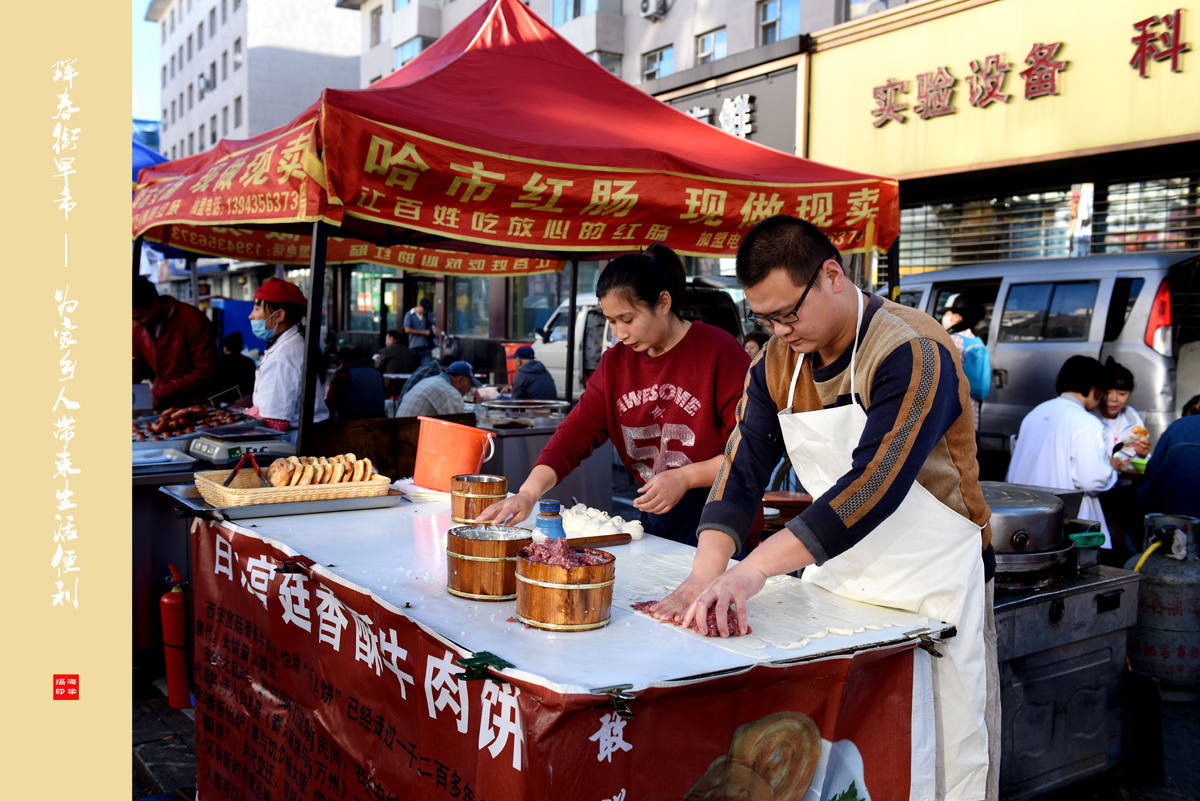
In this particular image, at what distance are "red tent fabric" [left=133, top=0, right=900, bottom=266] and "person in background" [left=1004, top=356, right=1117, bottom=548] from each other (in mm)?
1499

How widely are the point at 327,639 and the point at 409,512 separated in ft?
3.00

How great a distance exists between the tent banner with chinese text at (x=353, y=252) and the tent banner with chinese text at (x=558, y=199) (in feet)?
6.71

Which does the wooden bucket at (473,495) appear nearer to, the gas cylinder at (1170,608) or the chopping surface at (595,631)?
the chopping surface at (595,631)

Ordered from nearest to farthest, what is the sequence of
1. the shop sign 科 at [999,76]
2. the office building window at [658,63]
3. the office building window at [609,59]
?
the shop sign 科 at [999,76] → the office building window at [658,63] → the office building window at [609,59]

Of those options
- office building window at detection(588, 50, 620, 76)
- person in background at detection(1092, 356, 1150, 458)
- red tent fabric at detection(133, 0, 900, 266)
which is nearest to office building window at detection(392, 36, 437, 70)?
office building window at detection(588, 50, 620, 76)

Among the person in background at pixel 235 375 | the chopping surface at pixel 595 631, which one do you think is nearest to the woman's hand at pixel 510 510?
the chopping surface at pixel 595 631

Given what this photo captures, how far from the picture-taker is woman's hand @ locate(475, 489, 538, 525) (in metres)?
2.75

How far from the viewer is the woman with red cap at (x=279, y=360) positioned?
5.20 meters

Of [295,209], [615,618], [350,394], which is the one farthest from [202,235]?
[615,618]

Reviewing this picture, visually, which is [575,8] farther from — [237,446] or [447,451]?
[447,451]

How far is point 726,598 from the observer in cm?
192

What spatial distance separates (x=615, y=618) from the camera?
2.09m

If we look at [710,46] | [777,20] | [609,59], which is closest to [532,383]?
[777,20]
